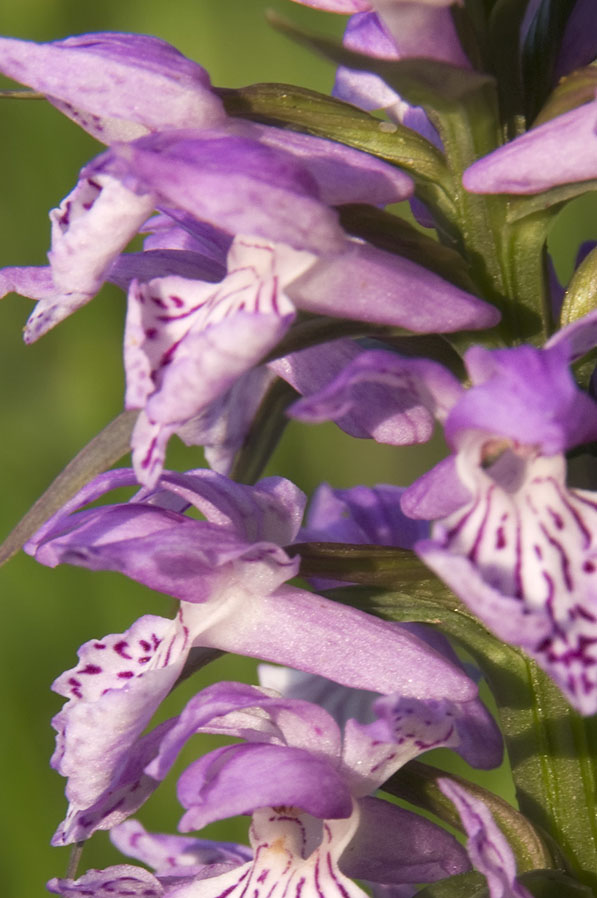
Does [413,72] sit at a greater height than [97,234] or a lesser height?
greater

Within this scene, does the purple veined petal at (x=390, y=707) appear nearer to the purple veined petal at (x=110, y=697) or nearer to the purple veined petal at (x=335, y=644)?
the purple veined petal at (x=335, y=644)

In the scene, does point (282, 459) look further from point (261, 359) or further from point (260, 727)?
point (261, 359)

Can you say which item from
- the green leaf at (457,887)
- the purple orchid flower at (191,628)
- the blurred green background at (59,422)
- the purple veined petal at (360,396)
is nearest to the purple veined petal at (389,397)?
the purple veined petal at (360,396)

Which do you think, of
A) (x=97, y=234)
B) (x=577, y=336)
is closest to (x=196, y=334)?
(x=97, y=234)

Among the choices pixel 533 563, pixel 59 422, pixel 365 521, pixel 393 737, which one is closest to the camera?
pixel 533 563

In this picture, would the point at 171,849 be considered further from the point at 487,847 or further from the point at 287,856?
the point at 487,847

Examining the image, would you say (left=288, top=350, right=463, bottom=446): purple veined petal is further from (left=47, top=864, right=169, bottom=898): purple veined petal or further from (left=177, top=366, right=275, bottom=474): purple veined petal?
(left=47, top=864, right=169, bottom=898): purple veined petal

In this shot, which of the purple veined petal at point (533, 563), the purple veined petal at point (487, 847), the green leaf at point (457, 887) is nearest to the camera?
the purple veined petal at point (533, 563)
